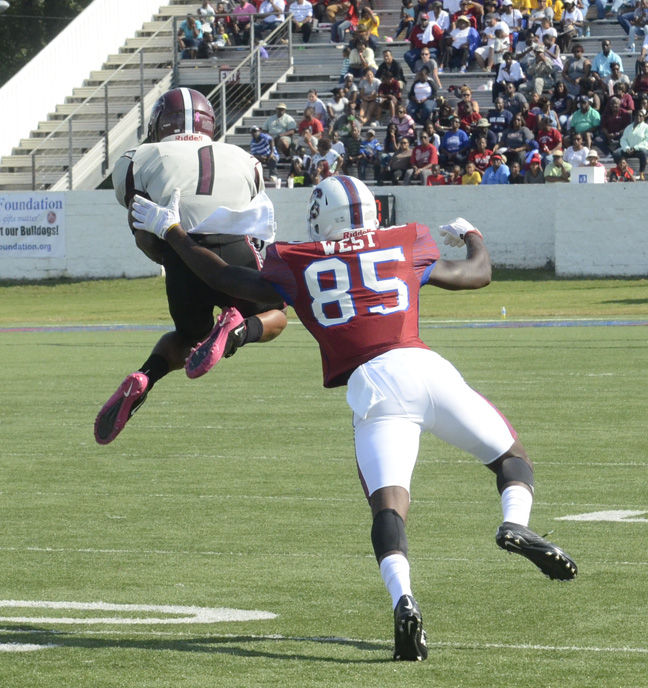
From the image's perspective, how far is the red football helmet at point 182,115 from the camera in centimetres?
700

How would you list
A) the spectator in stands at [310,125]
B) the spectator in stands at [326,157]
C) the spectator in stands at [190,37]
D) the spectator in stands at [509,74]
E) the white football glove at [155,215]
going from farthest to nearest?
the spectator in stands at [190,37] < the spectator in stands at [310,125] < the spectator in stands at [509,74] < the spectator in stands at [326,157] < the white football glove at [155,215]

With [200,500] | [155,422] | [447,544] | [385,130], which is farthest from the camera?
[385,130]

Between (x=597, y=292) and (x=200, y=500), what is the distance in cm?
1892

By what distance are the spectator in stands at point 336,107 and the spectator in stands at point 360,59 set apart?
3.07 ft

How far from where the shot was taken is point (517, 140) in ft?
94.4

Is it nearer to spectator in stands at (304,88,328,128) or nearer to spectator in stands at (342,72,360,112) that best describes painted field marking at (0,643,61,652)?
spectator in stands at (342,72,360,112)

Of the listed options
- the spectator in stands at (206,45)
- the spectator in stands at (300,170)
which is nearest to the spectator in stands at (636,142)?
the spectator in stands at (300,170)

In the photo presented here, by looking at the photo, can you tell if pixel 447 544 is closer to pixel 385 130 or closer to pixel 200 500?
pixel 200 500

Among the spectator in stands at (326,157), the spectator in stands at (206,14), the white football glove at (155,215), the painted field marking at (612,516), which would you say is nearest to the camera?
the white football glove at (155,215)

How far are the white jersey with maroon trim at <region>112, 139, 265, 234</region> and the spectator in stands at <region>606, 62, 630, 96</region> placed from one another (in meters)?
22.8

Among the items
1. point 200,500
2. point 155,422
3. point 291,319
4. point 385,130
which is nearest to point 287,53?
point 385,130

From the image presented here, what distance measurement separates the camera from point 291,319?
27391mm

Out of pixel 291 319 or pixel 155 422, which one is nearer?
pixel 155 422

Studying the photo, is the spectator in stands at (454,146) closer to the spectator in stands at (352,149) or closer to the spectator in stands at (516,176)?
the spectator in stands at (516,176)
